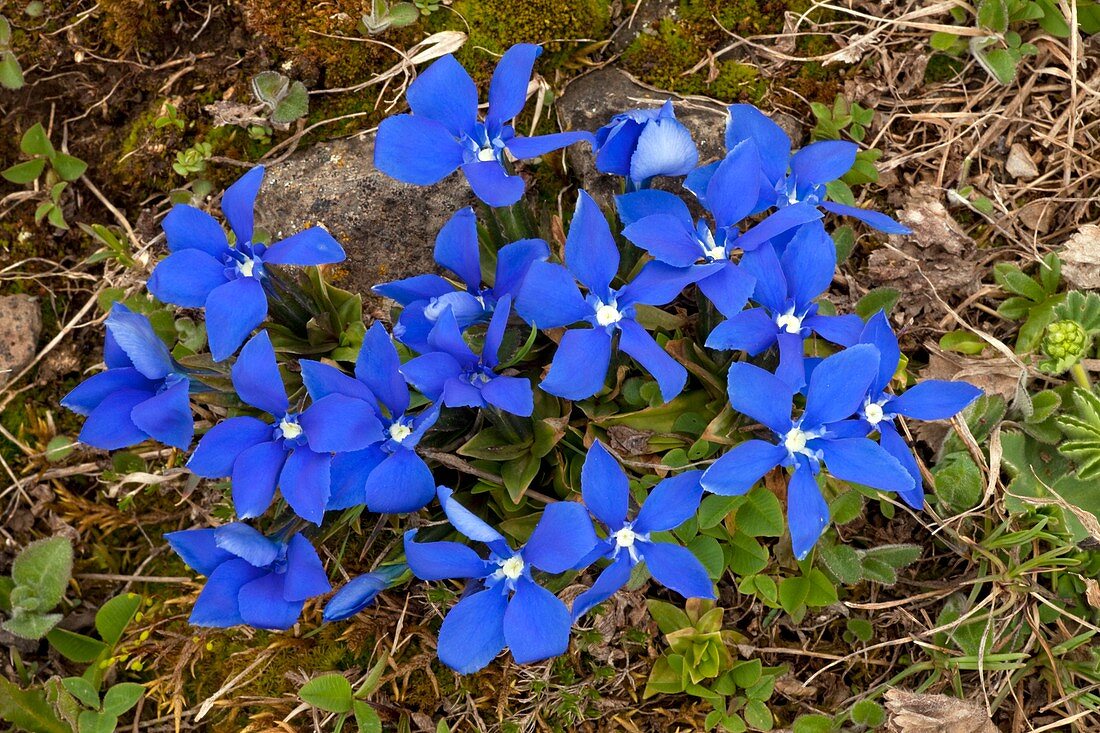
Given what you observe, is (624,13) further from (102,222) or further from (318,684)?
(318,684)

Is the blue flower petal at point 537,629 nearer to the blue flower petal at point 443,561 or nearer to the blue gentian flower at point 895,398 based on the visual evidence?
the blue flower petal at point 443,561

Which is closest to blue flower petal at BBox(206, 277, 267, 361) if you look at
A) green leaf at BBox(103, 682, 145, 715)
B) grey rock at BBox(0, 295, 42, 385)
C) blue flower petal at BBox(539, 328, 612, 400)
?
blue flower petal at BBox(539, 328, 612, 400)

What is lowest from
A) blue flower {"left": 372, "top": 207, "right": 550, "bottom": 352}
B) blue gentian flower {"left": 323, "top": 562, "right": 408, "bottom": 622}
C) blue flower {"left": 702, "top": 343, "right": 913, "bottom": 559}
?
blue gentian flower {"left": 323, "top": 562, "right": 408, "bottom": 622}

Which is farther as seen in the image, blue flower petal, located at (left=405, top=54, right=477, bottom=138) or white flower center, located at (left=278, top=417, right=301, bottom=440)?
blue flower petal, located at (left=405, top=54, right=477, bottom=138)

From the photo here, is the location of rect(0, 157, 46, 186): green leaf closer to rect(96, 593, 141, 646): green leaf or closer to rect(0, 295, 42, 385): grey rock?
rect(0, 295, 42, 385): grey rock

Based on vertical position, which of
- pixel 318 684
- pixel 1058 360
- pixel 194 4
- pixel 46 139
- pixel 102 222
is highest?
pixel 194 4

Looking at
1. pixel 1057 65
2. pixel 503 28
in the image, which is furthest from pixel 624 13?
pixel 1057 65
